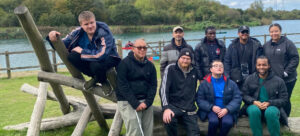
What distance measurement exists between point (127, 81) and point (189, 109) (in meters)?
1.04

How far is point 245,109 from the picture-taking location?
13.8 feet

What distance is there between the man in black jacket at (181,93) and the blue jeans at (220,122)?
207 mm

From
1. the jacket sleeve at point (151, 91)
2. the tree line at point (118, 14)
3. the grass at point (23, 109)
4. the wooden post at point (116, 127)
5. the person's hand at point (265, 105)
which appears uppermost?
the tree line at point (118, 14)

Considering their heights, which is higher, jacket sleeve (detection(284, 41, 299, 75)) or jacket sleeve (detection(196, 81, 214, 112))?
jacket sleeve (detection(284, 41, 299, 75))

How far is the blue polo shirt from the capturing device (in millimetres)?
3955

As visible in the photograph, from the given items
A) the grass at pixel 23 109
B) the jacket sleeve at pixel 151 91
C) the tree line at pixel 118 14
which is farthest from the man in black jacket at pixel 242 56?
the tree line at pixel 118 14

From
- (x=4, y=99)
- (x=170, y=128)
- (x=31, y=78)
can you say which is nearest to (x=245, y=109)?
(x=170, y=128)

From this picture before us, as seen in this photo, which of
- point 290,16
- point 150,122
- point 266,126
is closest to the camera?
point 150,122

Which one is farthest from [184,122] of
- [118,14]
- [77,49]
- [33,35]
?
[118,14]

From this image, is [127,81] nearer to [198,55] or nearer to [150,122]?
[150,122]

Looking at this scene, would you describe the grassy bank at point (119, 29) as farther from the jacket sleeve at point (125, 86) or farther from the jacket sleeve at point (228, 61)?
the jacket sleeve at point (125, 86)

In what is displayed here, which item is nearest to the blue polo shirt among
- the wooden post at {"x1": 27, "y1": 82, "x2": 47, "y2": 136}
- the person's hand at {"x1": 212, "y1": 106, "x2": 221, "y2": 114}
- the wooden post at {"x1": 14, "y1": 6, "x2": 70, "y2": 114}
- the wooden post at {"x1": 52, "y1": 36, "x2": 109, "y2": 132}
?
the person's hand at {"x1": 212, "y1": 106, "x2": 221, "y2": 114}

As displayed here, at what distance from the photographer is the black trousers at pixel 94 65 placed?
3.29m

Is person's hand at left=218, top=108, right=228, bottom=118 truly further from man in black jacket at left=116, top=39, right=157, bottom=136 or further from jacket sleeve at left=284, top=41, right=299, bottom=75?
jacket sleeve at left=284, top=41, right=299, bottom=75
